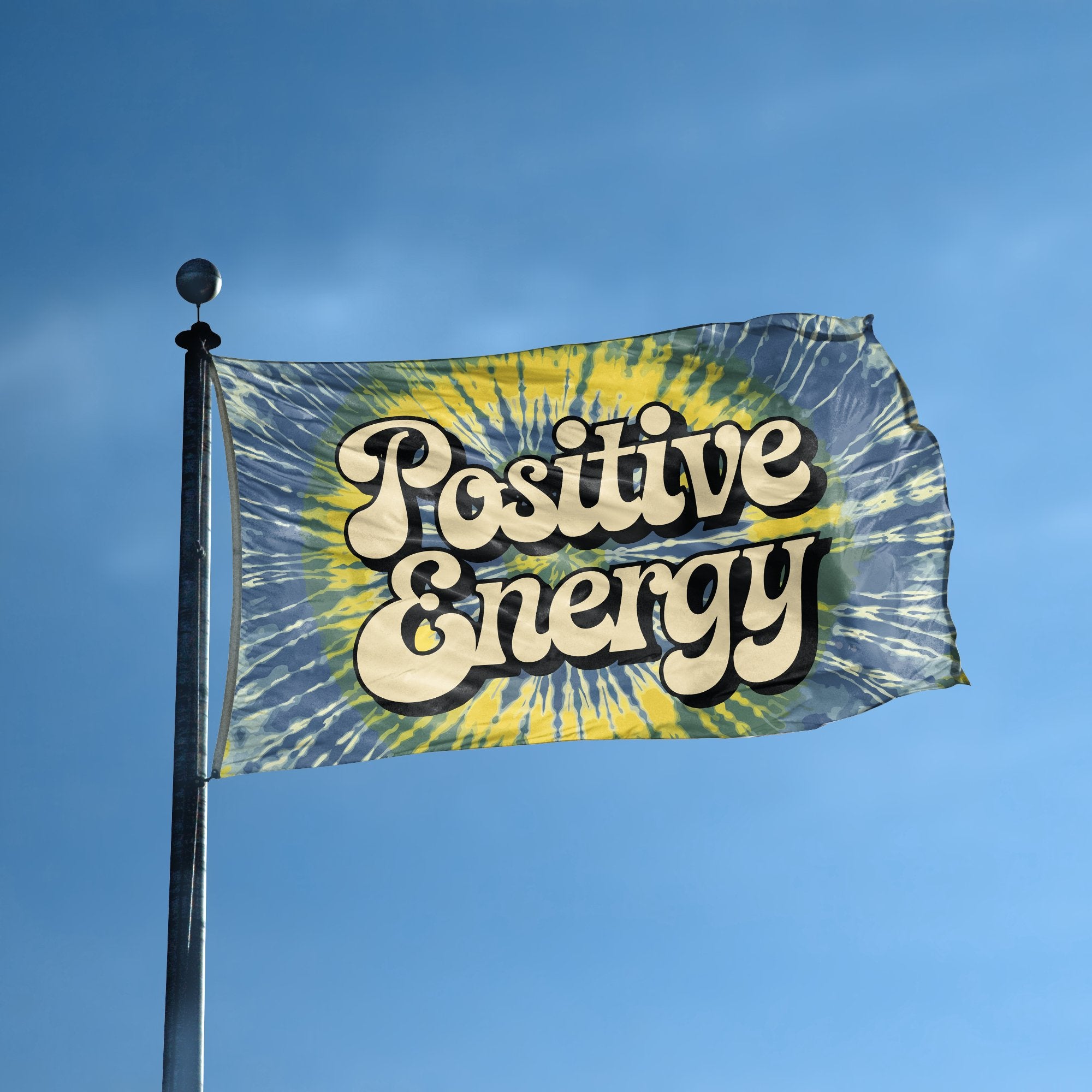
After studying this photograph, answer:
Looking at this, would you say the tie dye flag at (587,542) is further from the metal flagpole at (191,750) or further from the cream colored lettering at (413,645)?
the metal flagpole at (191,750)

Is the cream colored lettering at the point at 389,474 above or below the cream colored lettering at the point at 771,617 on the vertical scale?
above

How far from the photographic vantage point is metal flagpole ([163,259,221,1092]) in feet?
32.0

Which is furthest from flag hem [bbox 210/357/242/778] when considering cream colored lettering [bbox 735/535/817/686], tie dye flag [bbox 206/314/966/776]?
cream colored lettering [bbox 735/535/817/686]

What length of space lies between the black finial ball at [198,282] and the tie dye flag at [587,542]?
0.59m

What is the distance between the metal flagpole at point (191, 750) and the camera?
976 centimetres

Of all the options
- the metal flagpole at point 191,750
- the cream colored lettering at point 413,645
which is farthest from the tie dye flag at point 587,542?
the metal flagpole at point 191,750

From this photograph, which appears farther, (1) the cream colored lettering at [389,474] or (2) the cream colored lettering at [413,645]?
(1) the cream colored lettering at [389,474]

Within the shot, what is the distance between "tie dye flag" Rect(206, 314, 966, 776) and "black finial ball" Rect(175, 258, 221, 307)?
1.92ft

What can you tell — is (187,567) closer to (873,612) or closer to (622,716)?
(622,716)

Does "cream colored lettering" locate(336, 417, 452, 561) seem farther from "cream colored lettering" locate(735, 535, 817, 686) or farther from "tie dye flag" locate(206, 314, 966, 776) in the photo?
"cream colored lettering" locate(735, 535, 817, 686)

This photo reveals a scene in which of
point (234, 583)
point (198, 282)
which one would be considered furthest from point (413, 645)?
point (198, 282)

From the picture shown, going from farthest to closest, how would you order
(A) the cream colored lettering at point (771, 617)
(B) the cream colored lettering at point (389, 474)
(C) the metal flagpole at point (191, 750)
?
(B) the cream colored lettering at point (389, 474) < (A) the cream colored lettering at point (771, 617) < (C) the metal flagpole at point (191, 750)

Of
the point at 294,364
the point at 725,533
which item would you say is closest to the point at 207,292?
the point at 294,364

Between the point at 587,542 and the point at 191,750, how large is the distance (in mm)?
4301
